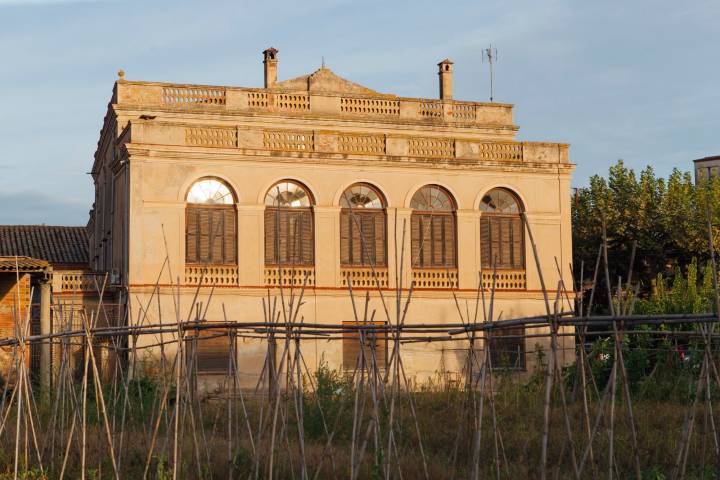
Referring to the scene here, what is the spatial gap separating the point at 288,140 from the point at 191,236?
3.45 meters

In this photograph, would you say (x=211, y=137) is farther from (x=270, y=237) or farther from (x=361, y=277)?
(x=361, y=277)

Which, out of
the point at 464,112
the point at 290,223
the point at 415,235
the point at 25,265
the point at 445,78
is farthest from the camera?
the point at 445,78

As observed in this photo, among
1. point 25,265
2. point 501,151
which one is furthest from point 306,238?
point 25,265

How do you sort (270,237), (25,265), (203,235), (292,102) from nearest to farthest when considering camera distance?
(25,265) → (203,235) → (270,237) → (292,102)

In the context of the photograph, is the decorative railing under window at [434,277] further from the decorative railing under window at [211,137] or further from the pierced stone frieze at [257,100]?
the pierced stone frieze at [257,100]

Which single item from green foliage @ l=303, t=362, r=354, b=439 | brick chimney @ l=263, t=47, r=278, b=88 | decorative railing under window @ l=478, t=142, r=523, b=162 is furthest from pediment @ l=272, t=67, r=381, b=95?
green foliage @ l=303, t=362, r=354, b=439

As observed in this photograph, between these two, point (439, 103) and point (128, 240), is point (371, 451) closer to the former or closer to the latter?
point (128, 240)

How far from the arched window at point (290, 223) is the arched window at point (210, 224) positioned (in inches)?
34.6

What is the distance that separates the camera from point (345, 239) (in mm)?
26766

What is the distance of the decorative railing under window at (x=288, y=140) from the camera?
26391 mm

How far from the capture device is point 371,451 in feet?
49.0

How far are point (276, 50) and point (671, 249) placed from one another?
1553 centimetres

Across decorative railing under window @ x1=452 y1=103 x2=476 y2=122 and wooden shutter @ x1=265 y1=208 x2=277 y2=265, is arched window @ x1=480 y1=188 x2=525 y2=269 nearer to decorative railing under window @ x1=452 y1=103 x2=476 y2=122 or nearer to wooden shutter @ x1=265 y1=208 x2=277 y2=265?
wooden shutter @ x1=265 y1=208 x2=277 y2=265

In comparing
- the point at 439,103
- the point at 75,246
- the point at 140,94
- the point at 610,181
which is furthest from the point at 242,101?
the point at 610,181
